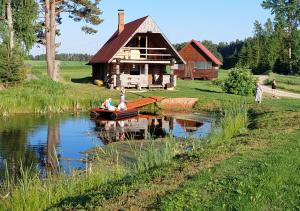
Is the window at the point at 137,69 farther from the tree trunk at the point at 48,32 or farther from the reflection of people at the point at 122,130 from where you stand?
the reflection of people at the point at 122,130

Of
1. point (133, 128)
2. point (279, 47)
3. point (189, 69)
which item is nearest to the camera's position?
point (133, 128)

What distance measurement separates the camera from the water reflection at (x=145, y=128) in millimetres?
20219

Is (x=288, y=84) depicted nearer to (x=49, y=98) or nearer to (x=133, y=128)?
(x=49, y=98)

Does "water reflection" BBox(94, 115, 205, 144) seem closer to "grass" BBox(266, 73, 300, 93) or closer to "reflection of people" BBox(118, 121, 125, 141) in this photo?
"reflection of people" BBox(118, 121, 125, 141)

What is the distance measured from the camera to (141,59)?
3878 centimetres

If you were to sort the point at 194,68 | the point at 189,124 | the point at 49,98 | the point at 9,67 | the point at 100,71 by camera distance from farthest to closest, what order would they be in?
the point at 194,68
the point at 100,71
the point at 9,67
the point at 49,98
the point at 189,124

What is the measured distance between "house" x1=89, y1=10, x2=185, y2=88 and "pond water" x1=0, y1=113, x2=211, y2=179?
11179mm

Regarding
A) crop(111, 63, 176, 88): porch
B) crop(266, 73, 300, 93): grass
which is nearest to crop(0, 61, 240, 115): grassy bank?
crop(111, 63, 176, 88): porch

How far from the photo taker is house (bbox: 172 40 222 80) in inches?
2169

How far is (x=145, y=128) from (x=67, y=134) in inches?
154

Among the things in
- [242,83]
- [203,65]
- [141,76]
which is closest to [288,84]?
[203,65]

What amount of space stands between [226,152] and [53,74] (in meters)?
30.5

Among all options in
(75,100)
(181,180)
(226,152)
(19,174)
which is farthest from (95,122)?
(181,180)

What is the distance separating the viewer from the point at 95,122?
80.3 ft
